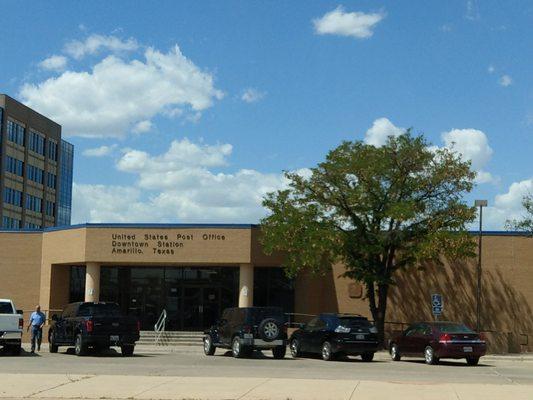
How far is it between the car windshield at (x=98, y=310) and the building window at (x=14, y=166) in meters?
78.3

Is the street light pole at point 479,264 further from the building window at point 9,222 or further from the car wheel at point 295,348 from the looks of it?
the building window at point 9,222

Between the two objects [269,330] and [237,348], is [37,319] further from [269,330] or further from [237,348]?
[269,330]

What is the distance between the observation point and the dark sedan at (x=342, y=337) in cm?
2745

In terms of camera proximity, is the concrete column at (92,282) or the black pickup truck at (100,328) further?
the concrete column at (92,282)

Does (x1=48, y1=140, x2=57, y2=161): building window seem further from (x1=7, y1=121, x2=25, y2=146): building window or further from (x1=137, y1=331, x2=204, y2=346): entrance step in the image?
(x1=137, y1=331, x2=204, y2=346): entrance step

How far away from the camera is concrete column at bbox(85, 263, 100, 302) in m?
39.0

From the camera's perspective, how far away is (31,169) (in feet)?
364

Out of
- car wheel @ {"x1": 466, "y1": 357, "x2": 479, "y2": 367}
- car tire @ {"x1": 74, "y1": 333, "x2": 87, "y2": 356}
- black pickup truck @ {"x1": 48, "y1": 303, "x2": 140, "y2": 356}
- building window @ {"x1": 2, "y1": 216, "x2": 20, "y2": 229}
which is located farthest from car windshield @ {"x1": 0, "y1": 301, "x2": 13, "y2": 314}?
building window @ {"x1": 2, "y1": 216, "x2": 20, "y2": 229}

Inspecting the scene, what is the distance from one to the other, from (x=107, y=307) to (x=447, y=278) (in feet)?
56.0

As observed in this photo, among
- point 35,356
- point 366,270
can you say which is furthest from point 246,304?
point 35,356

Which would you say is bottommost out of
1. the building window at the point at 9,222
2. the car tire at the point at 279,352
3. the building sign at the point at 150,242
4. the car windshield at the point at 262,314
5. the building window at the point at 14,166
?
the car tire at the point at 279,352

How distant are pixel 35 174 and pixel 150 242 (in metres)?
77.6

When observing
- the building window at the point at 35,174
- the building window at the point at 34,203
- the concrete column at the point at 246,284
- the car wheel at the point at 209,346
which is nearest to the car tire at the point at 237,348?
the car wheel at the point at 209,346

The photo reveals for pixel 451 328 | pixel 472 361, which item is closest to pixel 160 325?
pixel 451 328
